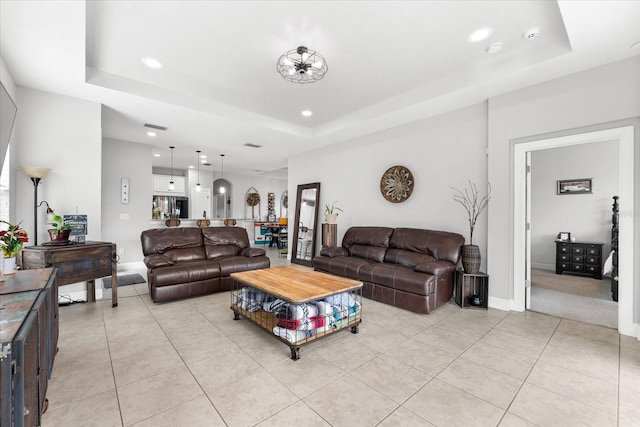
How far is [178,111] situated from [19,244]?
2.80m

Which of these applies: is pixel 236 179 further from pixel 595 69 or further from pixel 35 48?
pixel 595 69

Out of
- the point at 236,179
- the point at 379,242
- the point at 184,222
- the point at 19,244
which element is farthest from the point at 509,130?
the point at 236,179

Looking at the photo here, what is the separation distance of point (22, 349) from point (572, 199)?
779cm

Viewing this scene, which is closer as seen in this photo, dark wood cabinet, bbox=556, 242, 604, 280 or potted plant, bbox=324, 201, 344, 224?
dark wood cabinet, bbox=556, 242, 604, 280

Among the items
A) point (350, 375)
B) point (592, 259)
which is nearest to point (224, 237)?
point (350, 375)

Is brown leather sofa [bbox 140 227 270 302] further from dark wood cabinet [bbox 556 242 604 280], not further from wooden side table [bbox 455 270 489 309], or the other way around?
dark wood cabinet [bbox 556 242 604 280]

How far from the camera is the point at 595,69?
9.83 ft

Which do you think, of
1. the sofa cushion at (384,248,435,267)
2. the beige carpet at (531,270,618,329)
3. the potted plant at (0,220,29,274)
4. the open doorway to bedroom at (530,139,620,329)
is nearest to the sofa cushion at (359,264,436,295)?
the sofa cushion at (384,248,435,267)

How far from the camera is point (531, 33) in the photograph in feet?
8.80

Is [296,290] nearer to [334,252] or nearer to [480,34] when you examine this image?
[334,252]

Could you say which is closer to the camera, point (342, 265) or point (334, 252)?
point (342, 265)

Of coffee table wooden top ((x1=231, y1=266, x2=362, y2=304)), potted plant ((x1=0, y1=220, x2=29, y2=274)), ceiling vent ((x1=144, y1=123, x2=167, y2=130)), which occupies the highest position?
ceiling vent ((x1=144, y1=123, x2=167, y2=130))

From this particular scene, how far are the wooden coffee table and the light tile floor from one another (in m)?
0.13

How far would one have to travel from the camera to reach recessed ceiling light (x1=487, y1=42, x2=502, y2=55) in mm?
2891
